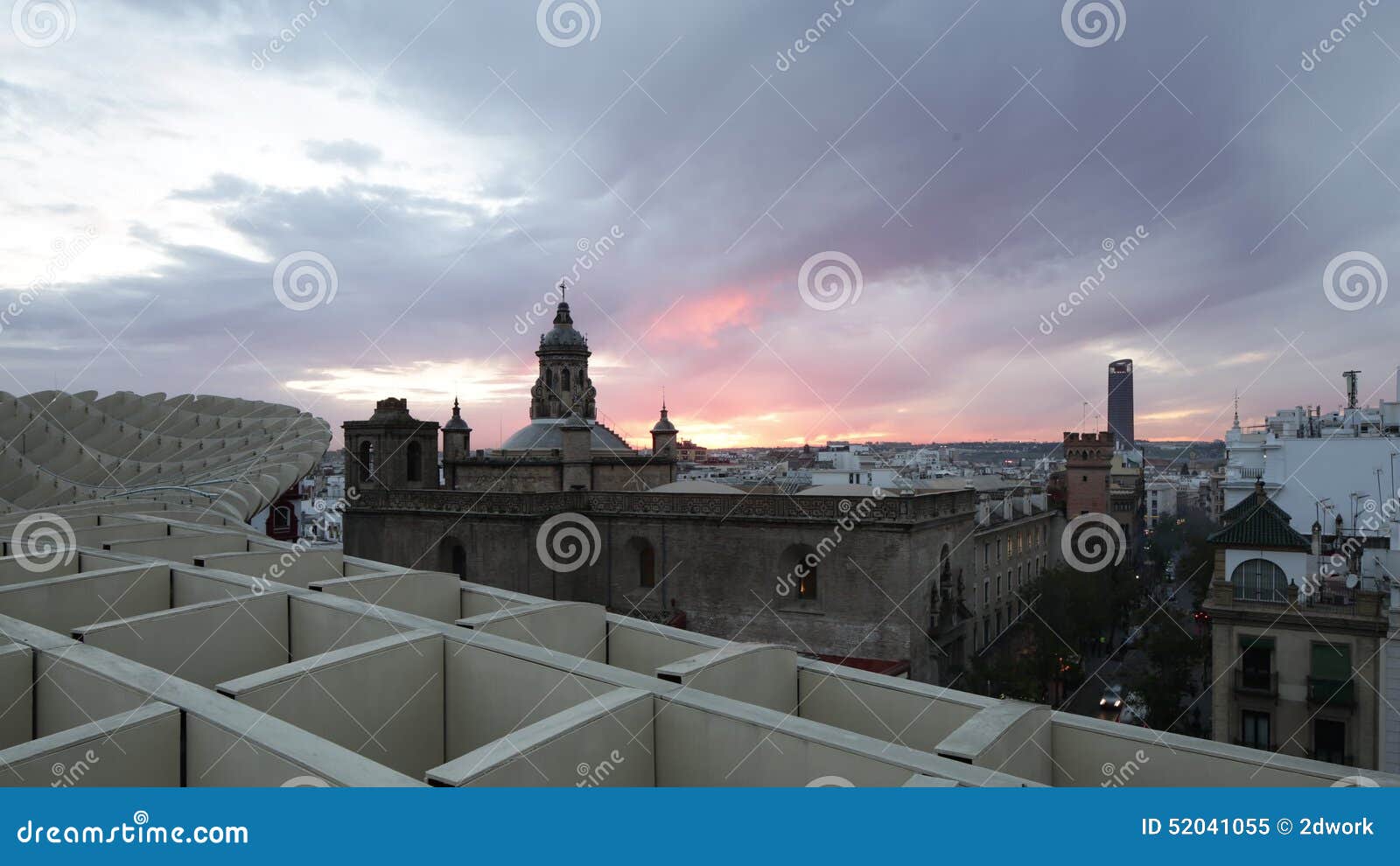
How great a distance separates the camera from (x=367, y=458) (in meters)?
37.0

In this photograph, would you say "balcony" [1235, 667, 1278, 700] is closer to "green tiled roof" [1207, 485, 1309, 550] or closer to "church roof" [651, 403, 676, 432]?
"green tiled roof" [1207, 485, 1309, 550]

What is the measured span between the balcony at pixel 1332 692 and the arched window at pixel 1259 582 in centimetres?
223

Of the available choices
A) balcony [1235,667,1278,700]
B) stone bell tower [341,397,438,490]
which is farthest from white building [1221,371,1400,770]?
stone bell tower [341,397,438,490]

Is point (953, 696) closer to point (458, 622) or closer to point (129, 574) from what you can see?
point (458, 622)

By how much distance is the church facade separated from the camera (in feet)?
83.7

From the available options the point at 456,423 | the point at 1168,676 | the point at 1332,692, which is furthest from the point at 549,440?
the point at 1332,692

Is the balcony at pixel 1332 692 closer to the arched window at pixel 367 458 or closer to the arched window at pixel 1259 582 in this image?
the arched window at pixel 1259 582

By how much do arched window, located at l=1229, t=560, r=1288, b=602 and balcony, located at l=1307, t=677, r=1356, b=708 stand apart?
223cm

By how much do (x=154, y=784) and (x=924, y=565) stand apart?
2209cm

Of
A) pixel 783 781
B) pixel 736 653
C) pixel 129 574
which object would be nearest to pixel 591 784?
pixel 783 781

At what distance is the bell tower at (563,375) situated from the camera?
47.7 metres

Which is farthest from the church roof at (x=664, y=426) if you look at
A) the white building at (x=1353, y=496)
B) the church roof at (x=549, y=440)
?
the white building at (x=1353, y=496)

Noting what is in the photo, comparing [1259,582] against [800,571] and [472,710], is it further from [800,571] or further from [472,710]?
[472,710]

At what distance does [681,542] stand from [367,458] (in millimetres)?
16262
